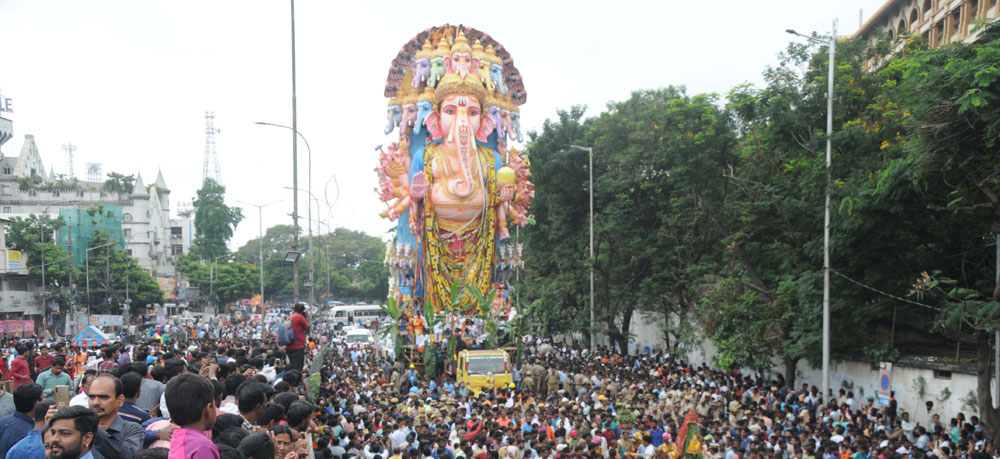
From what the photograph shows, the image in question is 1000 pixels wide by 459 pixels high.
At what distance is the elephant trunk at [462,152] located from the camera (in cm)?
2900

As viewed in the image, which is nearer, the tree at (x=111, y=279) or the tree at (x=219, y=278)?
the tree at (x=111, y=279)

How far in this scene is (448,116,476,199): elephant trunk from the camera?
95.1 feet

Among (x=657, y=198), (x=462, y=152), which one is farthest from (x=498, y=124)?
(x=657, y=198)

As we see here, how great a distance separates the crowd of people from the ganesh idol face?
9351 millimetres

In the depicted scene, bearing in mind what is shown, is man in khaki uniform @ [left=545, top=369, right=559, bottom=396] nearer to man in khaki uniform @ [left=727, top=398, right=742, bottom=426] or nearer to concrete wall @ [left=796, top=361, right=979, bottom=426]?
man in khaki uniform @ [left=727, top=398, right=742, bottom=426]

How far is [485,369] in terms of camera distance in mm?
20859

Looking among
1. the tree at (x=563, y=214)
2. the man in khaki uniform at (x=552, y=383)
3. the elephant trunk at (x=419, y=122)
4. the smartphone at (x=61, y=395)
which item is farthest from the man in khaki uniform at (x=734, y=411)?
the elephant trunk at (x=419, y=122)

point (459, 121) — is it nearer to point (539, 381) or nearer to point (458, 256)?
point (458, 256)

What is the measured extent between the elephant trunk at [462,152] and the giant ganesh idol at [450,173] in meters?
0.04

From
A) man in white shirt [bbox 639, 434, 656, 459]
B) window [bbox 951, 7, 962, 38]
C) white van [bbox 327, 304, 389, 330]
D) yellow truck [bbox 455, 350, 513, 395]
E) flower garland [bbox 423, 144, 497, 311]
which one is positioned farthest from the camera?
white van [bbox 327, 304, 389, 330]

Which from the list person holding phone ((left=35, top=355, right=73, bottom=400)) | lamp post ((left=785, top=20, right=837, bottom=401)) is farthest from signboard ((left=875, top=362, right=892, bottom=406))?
person holding phone ((left=35, top=355, right=73, bottom=400))

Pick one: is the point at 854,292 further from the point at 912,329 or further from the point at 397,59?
the point at 397,59

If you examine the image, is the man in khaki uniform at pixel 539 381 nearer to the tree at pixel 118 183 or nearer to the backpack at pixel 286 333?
the backpack at pixel 286 333

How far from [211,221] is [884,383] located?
6830 centimetres
